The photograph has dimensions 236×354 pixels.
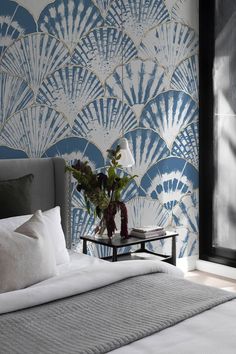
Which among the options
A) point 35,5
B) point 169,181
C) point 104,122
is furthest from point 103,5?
point 169,181

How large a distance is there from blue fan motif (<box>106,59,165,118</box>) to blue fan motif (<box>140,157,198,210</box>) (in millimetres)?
498

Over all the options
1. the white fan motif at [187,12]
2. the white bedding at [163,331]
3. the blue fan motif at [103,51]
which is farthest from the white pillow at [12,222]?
the white fan motif at [187,12]

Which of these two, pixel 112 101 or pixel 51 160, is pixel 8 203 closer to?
pixel 51 160

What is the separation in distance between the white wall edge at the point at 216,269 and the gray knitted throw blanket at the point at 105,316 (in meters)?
2.06

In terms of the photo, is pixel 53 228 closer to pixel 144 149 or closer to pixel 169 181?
Result: pixel 144 149

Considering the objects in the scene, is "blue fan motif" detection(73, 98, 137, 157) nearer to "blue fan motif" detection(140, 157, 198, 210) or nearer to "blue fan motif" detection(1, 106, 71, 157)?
"blue fan motif" detection(1, 106, 71, 157)

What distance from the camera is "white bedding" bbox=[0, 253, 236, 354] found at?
1.78 metres

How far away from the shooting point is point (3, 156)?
343cm

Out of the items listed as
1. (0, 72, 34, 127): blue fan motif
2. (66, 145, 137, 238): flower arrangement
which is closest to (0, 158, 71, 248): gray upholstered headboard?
(66, 145, 137, 238): flower arrangement

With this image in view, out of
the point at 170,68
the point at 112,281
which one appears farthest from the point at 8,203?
the point at 170,68

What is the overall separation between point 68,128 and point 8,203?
884 mm

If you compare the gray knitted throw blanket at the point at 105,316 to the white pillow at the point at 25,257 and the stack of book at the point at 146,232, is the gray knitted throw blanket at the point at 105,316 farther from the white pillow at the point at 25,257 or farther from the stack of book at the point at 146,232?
the stack of book at the point at 146,232

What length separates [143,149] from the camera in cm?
422

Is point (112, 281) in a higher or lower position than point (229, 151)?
lower
